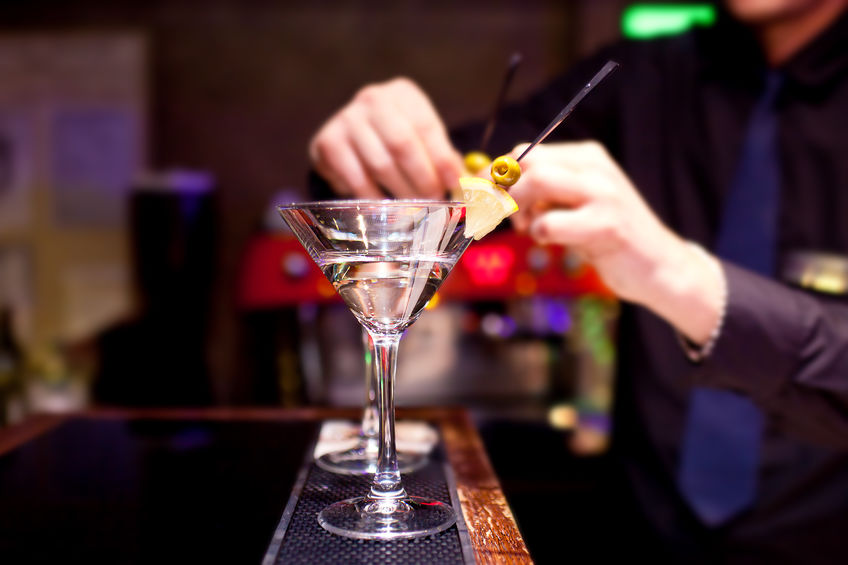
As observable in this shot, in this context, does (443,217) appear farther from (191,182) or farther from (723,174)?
(191,182)

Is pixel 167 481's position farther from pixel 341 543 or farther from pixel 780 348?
pixel 780 348

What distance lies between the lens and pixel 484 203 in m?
0.73

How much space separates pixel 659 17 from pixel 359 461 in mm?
2994

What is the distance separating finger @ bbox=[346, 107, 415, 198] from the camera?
1145 millimetres

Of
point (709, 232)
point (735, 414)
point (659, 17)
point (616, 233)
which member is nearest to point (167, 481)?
point (616, 233)

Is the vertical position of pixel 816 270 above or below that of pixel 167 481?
above

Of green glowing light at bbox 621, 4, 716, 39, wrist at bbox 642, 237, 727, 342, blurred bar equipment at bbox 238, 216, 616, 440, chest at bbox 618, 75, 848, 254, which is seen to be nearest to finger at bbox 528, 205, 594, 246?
wrist at bbox 642, 237, 727, 342

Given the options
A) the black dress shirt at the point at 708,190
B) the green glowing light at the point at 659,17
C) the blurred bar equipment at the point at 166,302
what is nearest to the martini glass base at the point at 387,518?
the black dress shirt at the point at 708,190

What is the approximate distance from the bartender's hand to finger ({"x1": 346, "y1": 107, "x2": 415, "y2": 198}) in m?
0.21

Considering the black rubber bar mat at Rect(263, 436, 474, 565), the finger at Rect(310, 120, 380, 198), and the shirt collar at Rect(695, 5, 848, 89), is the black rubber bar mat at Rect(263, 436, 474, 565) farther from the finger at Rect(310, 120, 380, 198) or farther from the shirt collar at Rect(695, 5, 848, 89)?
the shirt collar at Rect(695, 5, 848, 89)

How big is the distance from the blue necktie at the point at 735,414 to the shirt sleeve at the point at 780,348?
A: 285 millimetres

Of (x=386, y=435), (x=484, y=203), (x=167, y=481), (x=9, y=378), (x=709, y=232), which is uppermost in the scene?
(x=484, y=203)

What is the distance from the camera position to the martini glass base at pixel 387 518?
0.69 metres

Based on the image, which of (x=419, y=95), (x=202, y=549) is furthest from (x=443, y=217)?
(x=419, y=95)
